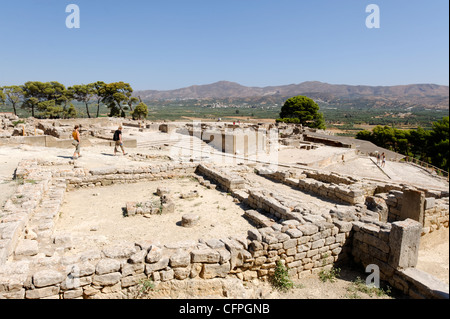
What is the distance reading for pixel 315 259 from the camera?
5.50 m

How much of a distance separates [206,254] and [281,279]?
60.0 inches

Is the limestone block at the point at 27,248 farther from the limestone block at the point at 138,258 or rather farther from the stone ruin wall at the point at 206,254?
the limestone block at the point at 138,258

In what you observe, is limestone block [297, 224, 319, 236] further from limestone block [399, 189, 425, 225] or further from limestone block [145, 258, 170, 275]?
limestone block [399, 189, 425, 225]

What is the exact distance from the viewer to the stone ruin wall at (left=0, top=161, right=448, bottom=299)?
12.7 ft

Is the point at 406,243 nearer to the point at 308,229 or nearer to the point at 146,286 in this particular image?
the point at 308,229

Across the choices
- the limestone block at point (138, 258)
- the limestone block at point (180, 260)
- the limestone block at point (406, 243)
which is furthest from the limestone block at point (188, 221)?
the limestone block at point (406, 243)

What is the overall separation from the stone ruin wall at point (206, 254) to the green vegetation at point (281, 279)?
11 cm

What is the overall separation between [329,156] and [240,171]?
13464 millimetres

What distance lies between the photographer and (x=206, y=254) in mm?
4555

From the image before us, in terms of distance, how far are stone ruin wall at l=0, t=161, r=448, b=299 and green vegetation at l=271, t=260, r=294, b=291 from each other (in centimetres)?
11

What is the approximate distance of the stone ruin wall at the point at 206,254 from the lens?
388cm

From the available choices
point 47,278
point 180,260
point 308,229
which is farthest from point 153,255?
point 308,229
